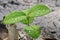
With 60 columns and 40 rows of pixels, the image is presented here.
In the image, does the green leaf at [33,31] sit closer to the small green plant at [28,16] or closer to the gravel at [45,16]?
the small green plant at [28,16]

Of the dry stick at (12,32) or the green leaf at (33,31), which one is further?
the dry stick at (12,32)

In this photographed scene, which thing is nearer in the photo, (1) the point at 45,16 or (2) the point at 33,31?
(2) the point at 33,31

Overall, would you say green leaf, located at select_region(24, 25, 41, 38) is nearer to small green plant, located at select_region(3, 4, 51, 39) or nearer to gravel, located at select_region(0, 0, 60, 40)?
small green plant, located at select_region(3, 4, 51, 39)

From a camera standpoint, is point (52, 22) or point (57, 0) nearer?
point (52, 22)

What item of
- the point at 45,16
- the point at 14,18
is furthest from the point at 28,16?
the point at 45,16

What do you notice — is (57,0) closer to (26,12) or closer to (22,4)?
(22,4)

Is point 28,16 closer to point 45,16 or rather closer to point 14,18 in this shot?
point 14,18

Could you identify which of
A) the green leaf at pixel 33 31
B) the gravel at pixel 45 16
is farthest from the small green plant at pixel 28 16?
the gravel at pixel 45 16

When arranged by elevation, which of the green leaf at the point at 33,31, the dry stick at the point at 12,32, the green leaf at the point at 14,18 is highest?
the green leaf at the point at 14,18

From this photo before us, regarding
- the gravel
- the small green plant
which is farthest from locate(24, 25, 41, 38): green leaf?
the gravel

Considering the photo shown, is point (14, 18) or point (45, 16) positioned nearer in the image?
point (14, 18)

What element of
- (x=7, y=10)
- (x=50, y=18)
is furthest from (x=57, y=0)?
(x=7, y=10)
